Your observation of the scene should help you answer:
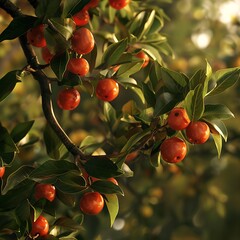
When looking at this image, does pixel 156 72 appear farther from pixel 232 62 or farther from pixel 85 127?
pixel 85 127

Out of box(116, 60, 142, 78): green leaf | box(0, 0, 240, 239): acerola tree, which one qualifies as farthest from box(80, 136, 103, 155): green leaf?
box(116, 60, 142, 78): green leaf

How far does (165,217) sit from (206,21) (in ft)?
6.62

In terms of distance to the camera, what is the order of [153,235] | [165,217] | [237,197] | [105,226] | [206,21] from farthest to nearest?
[237,197] < [206,21] < [105,226] < [165,217] < [153,235]

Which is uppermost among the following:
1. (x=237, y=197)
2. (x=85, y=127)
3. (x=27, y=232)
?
(x=27, y=232)

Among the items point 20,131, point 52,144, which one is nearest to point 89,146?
A: point 52,144

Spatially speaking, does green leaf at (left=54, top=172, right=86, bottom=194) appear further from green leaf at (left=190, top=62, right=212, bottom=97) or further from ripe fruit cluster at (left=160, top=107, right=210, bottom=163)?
green leaf at (left=190, top=62, right=212, bottom=97)

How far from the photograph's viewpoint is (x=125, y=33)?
69.6 inches

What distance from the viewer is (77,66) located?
1.48 m

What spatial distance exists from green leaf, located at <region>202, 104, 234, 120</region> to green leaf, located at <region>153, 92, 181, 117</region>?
3.3 inches

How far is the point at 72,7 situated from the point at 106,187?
19.6 inches

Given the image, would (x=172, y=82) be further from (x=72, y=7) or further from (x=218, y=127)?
(x=72, y=7)

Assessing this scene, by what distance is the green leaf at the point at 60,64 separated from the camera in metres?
1.40

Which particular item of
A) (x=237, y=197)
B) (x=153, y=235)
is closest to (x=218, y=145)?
(x=153, y=235)

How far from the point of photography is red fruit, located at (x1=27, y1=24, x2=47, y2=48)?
4.76ft
